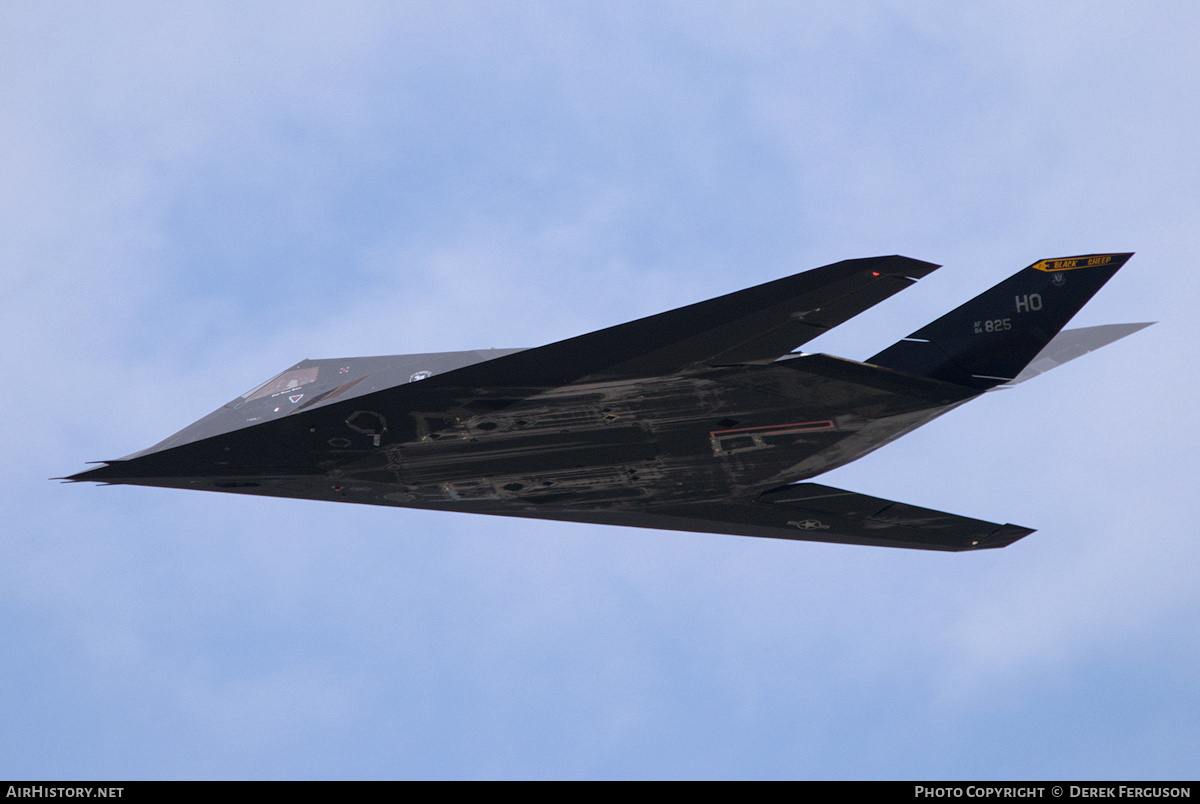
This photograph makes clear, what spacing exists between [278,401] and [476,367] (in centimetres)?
322

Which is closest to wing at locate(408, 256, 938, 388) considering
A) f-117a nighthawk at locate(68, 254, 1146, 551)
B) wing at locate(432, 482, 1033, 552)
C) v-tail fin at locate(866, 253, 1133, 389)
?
f-117a nighthawk at locate(68, 254, 1146, 551)

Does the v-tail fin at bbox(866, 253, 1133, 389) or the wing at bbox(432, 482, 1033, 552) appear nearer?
the v-tail fin at bbox(866, 253, 1133, 389)

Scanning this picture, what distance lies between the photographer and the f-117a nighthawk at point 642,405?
50.3ft

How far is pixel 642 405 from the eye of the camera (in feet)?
53.5

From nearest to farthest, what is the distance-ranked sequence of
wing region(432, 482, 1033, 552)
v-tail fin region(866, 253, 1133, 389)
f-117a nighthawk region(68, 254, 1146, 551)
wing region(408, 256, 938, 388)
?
1. wing region(408, 256, 938, 388)
2. f-117a nighthawk region(68, 254, 1146, 551)
3. v-tail fin region(866, 253, 1133, 389)
4. wing region(432, 482, 1033, 552)

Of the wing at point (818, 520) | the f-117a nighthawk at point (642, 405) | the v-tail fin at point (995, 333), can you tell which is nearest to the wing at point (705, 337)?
the f-117a nighthawk at point (642, 405)

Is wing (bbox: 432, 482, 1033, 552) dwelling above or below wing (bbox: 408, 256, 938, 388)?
below

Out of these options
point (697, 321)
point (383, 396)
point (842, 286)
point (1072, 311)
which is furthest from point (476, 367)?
point (1072, 311)

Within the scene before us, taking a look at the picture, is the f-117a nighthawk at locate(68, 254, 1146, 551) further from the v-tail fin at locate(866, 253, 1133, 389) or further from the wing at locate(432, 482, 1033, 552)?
the wing at locate(432, 482, 1033, 552)

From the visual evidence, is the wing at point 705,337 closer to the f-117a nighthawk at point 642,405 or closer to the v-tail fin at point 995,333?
the f-117a nighthawk at point 642,405

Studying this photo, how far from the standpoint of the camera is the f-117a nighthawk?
15336 millimetres

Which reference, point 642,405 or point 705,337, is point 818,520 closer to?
point 642,405

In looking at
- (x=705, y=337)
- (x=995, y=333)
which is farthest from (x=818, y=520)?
(x=705, y=337)
